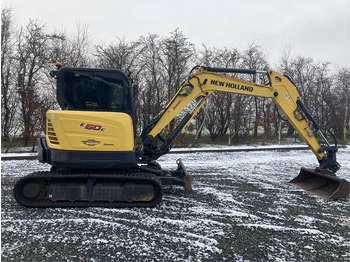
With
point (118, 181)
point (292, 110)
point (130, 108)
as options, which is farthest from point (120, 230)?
point (292, 110)

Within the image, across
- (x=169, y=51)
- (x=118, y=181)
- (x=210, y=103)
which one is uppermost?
(x=169, y=51)

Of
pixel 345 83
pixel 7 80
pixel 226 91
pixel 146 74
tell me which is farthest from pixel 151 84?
pixel 345 83

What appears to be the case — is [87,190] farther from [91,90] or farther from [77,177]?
[91,90]

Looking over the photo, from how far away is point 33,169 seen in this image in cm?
935

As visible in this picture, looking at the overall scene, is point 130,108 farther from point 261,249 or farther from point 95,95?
point 261,249

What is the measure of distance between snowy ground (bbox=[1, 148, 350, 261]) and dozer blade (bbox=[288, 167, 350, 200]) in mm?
230

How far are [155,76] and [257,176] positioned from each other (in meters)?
15.9

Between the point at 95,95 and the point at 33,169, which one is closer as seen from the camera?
the point at 95,95

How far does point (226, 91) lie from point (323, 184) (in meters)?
3.51

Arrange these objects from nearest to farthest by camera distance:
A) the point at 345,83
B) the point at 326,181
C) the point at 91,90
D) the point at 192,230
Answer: the point at 192,230
the point at 91,90
the point at 326,181
the point at 345,83

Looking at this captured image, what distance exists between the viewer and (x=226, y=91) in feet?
21.7

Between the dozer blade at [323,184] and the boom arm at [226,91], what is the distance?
35 cm

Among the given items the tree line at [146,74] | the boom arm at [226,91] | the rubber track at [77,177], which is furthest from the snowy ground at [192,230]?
the tree line at [146,74]

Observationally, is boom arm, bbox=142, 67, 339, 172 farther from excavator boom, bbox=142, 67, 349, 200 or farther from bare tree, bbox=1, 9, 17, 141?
bare tree, bbox=1, 9, 17, 141
